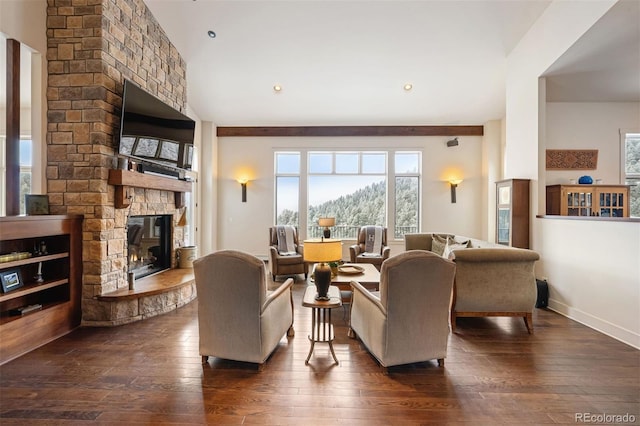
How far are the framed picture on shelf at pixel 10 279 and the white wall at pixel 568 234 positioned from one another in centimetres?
600

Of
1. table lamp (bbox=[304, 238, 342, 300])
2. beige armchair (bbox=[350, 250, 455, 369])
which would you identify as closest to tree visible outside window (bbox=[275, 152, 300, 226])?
table lamp (bbox=[304, 238, 342, 300])

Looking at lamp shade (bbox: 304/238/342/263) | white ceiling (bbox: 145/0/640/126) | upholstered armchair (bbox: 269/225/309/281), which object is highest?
white ceiling (bbox: 145/0/640/126)

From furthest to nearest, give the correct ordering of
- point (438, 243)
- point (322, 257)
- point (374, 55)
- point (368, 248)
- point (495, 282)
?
point (368, 248) → point (438, 243) → point (374, 55) → point (495, 282) → point (322, 257)

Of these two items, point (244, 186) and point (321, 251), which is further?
point (244, 186)

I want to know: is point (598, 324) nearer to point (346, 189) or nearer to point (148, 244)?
point (346, 189)

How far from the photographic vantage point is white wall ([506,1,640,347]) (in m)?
3.14

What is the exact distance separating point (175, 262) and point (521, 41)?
6.50 m

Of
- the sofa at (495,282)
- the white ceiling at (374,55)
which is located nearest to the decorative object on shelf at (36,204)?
the white ceiling at (374,55)

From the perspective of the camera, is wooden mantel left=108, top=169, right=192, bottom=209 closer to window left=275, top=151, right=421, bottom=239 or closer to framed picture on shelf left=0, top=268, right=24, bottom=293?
→ framed picture on shelf left=0, top=268, right=24, bottom=293

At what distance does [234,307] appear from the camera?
245cm

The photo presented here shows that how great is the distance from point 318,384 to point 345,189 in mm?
5548

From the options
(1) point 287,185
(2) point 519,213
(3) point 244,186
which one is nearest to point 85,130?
(3) point 244,186

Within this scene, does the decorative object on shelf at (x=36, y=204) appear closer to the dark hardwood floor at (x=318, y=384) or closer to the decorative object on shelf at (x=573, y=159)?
the dark hardwood floor at (x=318, y=384)

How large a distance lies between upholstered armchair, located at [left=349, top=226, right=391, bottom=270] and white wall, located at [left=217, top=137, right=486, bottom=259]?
107 centimetres
